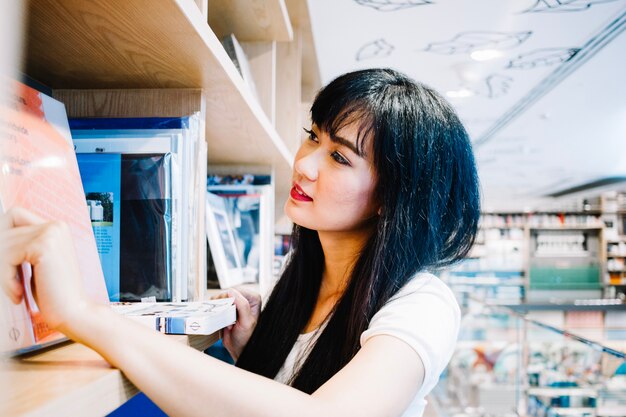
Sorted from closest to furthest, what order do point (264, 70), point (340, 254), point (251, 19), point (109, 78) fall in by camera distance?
point (109, 78) < point (340, 254) < point (251, 19) < point (264, 70)

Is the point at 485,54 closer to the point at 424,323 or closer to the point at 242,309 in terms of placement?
the point at 242,309

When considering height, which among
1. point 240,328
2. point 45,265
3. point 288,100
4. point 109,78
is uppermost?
point 288,100

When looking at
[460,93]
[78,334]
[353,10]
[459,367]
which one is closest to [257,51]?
[353,10]

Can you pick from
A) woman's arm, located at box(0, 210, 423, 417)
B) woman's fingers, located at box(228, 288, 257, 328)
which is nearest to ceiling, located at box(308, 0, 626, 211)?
woman's fingers, located at box(228, 288, 257, 328)

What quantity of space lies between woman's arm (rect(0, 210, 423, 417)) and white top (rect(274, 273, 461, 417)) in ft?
0.36

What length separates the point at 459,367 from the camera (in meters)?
4.63

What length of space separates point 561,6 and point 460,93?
1.44 meters

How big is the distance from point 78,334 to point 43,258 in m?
0.09

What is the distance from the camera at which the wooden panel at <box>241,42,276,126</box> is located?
1618 millimetres

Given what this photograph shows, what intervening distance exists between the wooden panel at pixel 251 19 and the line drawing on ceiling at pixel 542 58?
1.93 metres

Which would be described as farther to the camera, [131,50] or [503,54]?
[503,54]

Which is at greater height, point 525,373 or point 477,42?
point 477,42

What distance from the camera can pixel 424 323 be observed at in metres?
0.71

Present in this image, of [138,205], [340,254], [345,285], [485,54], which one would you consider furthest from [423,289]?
[485,54]
